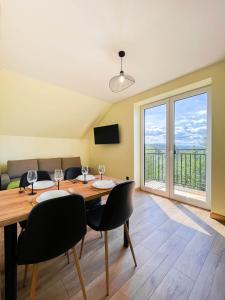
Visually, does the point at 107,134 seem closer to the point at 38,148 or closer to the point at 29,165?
the point at 38,148

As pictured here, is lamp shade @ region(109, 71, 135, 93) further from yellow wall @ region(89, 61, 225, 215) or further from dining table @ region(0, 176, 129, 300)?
dining table @ region(0, 176, 129, 300)

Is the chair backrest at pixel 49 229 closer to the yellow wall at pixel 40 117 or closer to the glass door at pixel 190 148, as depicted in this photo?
the glass door at pixel 190 148

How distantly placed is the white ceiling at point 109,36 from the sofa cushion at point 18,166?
206cm

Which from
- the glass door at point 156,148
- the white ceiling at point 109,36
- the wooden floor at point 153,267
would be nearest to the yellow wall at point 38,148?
the white ceiling at point 109,36

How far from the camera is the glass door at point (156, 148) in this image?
10.7ft

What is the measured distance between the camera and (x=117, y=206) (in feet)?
4.17

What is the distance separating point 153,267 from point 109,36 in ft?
8.33

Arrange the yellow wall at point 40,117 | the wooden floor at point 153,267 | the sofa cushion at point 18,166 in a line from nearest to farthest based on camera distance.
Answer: the wooden floor at point 153,267
the yellow wall at point 40,117
the sofa cushion at point 18,166

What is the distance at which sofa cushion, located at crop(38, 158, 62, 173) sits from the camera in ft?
12.9

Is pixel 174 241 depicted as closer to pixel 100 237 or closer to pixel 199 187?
pixel 100 237

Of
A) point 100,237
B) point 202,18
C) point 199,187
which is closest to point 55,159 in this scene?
point 100,237

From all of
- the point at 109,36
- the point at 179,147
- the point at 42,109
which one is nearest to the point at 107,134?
the point at 42,109

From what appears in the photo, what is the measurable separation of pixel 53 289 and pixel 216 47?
Result: 3203 mm

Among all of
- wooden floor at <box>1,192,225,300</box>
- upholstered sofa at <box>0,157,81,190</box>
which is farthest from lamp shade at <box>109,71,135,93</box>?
upholstered sofa at <box>0,157,81,190</box>
